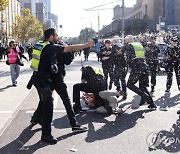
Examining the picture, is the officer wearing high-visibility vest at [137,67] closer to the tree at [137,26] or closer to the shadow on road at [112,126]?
the shadow on road at [112,126]

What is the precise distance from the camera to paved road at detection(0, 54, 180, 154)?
5.84 m

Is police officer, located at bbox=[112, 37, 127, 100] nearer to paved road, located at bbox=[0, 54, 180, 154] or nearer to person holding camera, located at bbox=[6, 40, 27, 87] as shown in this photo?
paved road, located at bbox=[0, 54, 180, 154]

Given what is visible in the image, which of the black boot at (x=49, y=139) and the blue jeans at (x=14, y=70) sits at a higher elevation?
the blue jeans at (x=14, y=70)

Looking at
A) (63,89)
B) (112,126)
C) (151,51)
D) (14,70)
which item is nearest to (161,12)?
(14,70)

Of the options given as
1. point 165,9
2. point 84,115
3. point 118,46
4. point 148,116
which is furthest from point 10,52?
point 165,9

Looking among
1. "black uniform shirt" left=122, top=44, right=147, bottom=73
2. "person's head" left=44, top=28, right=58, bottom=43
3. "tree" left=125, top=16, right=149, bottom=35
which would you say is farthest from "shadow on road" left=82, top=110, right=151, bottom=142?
"tree" left=125, top=16, right=149, bottom=35

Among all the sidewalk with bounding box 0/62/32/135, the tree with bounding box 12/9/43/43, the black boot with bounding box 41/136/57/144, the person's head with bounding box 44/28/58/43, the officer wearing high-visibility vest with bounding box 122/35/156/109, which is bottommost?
the sidewalk with bounding box 0/62/32/135

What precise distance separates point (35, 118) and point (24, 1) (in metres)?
162

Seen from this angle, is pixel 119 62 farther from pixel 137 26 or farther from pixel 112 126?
pixel 137 26

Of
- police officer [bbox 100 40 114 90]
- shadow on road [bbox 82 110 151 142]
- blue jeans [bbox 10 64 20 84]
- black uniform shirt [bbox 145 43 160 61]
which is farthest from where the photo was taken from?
blue jeans [bbox 10 64 20 84]

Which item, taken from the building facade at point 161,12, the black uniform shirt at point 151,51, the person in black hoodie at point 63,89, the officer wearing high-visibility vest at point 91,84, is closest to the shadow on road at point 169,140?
the person in black hoodie at point 63,89

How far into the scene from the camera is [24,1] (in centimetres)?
16338

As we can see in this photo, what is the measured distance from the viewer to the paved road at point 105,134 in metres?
5.84

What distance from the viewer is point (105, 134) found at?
264 inches
